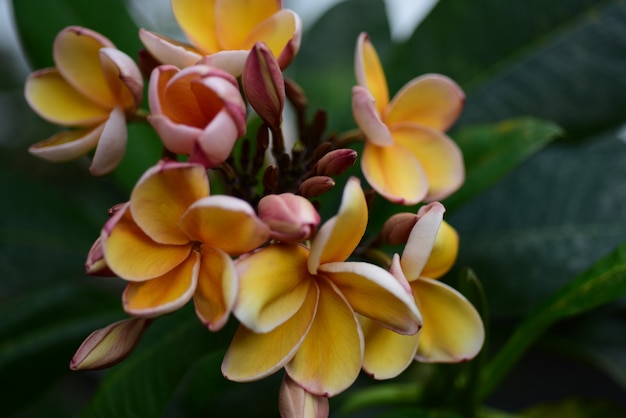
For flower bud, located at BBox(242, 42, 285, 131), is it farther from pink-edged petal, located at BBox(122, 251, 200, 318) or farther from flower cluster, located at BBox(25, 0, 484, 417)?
pink-edged petal, located at BBox(122, 251, 200, 318)

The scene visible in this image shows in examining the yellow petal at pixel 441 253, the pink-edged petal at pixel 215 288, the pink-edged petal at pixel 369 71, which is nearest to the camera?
the pink-edged petal at pixel 215 288

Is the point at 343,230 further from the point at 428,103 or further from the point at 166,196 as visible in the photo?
the point at 428,103

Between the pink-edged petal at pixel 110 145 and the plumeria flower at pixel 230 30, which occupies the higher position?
the plumeria flower at pixel 230 30

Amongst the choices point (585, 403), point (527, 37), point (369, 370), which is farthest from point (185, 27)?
point (585, 403)

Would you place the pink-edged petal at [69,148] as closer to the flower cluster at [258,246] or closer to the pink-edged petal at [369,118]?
the flower cluster at [258,246]

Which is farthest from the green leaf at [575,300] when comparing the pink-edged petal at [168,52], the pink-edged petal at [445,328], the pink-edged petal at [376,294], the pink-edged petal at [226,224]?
the pink-edged petal at [168,52]

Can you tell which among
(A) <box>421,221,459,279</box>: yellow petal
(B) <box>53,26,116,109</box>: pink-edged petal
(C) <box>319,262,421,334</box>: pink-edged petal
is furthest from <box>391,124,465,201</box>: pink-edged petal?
(B) <box>53,26,116,109</box>: pink-edged petal

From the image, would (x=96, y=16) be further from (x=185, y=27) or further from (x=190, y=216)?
(x=190, y=216)
